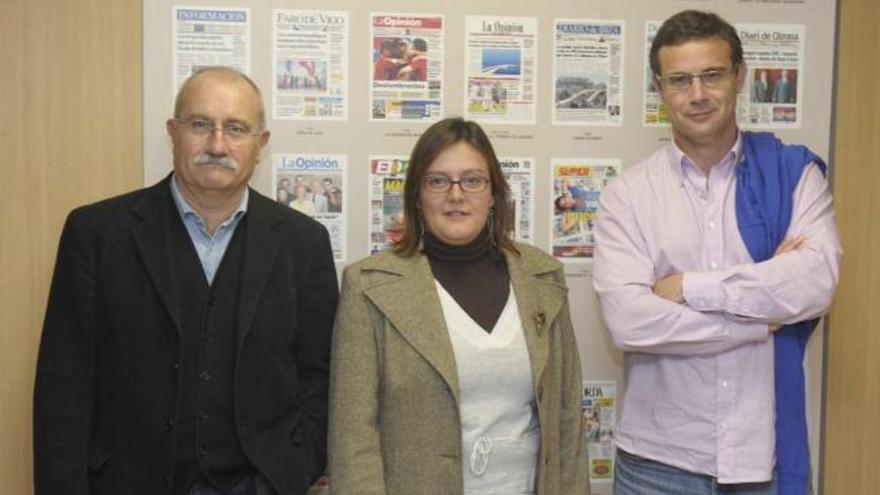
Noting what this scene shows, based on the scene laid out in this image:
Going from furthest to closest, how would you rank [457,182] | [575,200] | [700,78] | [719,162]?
[575,200], [719,162], [700,78], [457,182]

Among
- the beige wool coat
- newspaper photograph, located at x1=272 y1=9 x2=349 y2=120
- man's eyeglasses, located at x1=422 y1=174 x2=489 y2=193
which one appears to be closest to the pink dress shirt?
the beige wool coat

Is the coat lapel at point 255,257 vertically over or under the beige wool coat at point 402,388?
over

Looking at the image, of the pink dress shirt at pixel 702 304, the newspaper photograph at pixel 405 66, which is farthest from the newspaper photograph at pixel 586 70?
the pink dress shirt at pixel 702 304

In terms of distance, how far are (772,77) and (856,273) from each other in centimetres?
73

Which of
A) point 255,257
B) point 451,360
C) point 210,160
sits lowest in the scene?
point 451,360

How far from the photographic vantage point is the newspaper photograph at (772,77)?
2.79 meters

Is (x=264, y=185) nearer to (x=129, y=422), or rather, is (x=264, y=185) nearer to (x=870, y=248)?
(x=129, y=422)

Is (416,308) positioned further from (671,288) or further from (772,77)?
(772,77)

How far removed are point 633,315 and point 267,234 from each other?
96cm

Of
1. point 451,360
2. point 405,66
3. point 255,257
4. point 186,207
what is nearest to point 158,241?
point 186,207

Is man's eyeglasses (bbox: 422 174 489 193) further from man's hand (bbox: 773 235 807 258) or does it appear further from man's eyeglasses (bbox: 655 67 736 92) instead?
man's hand (bbox: 773 235 807 258)

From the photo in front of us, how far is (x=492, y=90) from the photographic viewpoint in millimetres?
2688

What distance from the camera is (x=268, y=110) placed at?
2623 millimetres

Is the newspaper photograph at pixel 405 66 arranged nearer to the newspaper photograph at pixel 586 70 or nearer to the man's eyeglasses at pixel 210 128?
the newspaper photograph at pixel 586 70
